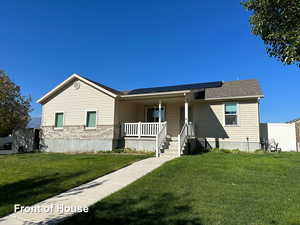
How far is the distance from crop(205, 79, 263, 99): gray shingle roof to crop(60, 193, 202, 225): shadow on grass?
1083 centimetres

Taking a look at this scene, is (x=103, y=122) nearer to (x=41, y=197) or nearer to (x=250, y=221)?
(x=41, y=197)

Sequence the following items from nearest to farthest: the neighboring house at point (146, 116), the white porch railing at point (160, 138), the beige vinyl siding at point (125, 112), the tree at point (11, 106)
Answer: the white porch railing at point (160, 138)
the neighboring house at point (146, 116)
the beige vinyl siding at point (125, 112)
the tree at point (11, 106)

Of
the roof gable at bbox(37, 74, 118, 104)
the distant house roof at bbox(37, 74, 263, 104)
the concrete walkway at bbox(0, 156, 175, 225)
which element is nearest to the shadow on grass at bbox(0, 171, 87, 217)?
the concrete walkway at bbox(0, 156, 175, 225)

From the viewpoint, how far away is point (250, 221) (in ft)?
12.8

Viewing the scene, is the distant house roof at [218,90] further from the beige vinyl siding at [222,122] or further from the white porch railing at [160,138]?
the white porch railing at [160,138]

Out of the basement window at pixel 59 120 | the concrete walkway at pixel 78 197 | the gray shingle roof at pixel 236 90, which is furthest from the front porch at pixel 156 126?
the basement window at pixel 59 120

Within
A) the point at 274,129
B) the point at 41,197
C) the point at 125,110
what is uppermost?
the point at 125,110

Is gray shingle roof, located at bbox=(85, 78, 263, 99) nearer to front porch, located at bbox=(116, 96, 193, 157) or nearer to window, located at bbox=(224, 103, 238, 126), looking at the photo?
window, located at bbox=(224, 103, 238, 126)

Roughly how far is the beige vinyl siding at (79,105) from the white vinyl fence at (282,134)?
10688mm

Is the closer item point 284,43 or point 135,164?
point 284,43

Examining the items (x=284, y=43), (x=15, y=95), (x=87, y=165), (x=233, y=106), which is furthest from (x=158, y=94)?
(x=15, y=95)

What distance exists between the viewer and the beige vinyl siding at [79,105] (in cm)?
1476

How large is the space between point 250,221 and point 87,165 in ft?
22.8

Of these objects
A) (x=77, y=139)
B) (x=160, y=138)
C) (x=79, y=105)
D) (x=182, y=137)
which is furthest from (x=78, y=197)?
(x=79, y=105)
